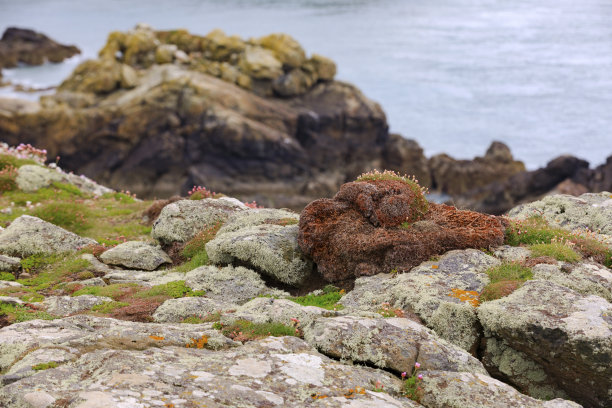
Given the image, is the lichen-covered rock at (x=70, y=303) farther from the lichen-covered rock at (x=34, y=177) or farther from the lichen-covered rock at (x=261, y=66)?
the lichen-covered rock at (x=261, y=66)

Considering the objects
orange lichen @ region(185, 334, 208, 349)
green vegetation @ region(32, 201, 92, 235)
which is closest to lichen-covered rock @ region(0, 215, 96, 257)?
green vegetation @ region(32, 201, 92, 235)

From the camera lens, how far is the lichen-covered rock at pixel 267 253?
15977 millimetres

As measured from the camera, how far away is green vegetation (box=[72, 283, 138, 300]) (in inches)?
587

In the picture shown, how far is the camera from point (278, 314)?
39.0 feet

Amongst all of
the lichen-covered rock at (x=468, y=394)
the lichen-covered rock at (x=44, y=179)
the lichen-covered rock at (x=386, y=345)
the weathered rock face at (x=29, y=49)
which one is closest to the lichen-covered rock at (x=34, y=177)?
the lichen-covered rock at (x=44, y=179)

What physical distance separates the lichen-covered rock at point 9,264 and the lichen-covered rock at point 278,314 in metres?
8.62

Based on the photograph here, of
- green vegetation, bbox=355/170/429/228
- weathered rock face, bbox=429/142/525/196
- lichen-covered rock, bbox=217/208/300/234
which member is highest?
green vegetation, bbox=355/170/429/228

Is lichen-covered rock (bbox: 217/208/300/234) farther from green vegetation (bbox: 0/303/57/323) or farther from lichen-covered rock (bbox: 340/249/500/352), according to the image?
green vegetation (bbox: 0/303/57/323)

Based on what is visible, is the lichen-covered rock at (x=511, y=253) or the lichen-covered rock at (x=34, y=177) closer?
the lichen-covered rock at (x=511, y=253)

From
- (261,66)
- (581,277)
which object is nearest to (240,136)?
(261,66)

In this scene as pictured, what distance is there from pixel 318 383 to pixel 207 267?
7.80 m

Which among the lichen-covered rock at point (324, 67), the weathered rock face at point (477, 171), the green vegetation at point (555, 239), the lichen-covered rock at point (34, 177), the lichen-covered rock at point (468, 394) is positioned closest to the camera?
the lichen-covered rock at point (468, 394)

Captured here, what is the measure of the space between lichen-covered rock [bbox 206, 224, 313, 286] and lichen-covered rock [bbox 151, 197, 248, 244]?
8.24 feet

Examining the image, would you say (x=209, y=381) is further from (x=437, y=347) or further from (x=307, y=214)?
(x=307, y=214)
